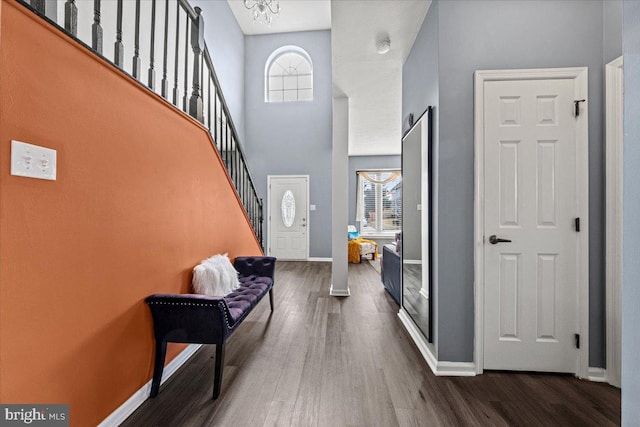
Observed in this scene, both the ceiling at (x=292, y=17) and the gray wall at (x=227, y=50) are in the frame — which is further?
the ceiling at (x=292, y=17)

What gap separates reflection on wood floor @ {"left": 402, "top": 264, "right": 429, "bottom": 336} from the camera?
2.39 m

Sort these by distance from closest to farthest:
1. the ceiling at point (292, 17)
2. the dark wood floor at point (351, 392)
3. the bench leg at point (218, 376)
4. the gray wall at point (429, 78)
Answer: the dark wood floor at point (351, 392)
the bench leg at point (218, 376)
the gray wall at point (429, 78)
the ceiling at point (292, 17)

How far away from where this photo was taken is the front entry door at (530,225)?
2043 mm

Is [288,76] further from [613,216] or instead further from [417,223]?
[613,216]

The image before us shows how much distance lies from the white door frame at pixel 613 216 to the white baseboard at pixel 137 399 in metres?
3.01

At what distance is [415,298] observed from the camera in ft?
8.86

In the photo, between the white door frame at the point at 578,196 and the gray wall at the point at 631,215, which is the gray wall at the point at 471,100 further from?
the gray wall at the point at 631,215

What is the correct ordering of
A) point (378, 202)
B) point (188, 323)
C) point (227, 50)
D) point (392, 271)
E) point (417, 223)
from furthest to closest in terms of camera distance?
1. point (378, 202)
2. point (227, 50)
3. point (392, 271)
4. point (417, 223)
5. point (188, 323)

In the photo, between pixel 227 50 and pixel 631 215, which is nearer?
pixel 631 215

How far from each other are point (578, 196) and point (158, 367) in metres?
3.04

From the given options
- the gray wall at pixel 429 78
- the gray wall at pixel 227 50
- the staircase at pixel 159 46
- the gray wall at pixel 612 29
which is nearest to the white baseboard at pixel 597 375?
the gray wall at pixel 429 78

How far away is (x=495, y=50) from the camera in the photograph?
2082 mm

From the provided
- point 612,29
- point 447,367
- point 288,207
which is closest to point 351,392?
point 447,367

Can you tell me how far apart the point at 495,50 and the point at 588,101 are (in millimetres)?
728
